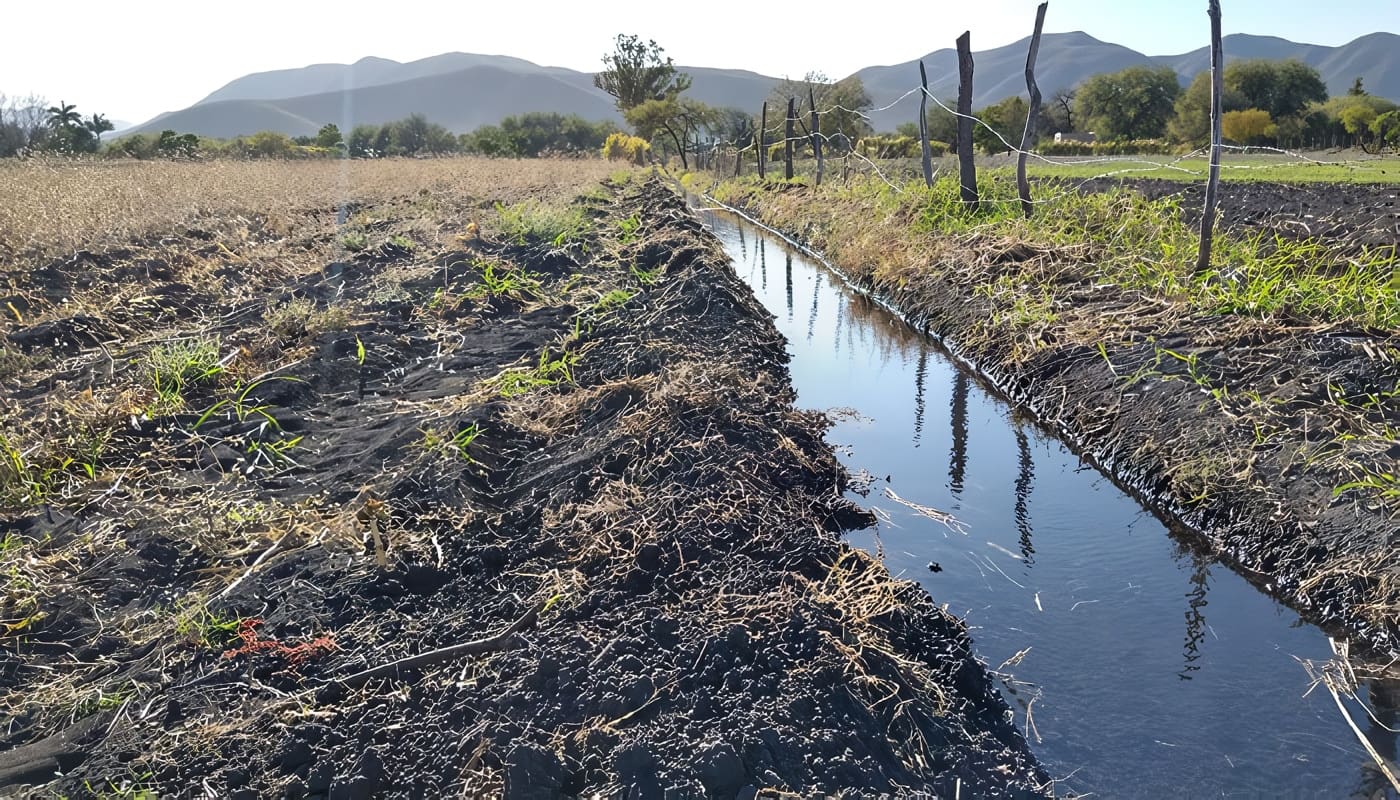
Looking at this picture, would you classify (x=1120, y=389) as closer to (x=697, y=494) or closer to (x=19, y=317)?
(x=697, y=494)

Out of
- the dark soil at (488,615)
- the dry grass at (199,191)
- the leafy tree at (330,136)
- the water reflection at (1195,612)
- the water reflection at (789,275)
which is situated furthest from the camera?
the leafy tree at (330,136)

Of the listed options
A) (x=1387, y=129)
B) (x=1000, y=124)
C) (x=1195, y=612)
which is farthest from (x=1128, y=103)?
(x=1195, y=612)

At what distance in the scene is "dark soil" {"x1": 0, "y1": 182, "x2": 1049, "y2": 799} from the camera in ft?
8.64

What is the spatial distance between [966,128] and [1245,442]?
791 cm

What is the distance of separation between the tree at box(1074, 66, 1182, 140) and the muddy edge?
4618 cm

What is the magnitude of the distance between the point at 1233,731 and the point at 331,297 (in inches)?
309

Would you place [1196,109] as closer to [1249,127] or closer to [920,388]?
[1249,127]

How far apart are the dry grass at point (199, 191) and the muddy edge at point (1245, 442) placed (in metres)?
10.4

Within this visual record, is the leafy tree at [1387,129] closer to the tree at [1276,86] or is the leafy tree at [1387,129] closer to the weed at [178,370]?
the tree at [1276,86]

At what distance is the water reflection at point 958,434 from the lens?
5.57 m

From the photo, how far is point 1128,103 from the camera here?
48594 millimetres

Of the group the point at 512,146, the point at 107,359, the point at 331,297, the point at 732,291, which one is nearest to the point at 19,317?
the point at 107,359

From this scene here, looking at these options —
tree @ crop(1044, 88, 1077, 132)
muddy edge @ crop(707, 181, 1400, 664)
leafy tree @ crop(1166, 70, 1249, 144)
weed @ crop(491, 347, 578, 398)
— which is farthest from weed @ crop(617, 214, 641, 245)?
tree @ crop(1044, 88, 1077, 132)

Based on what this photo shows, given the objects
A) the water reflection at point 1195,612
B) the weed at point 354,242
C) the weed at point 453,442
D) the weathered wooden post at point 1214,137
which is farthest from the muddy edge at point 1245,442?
the weed at point 354,242
